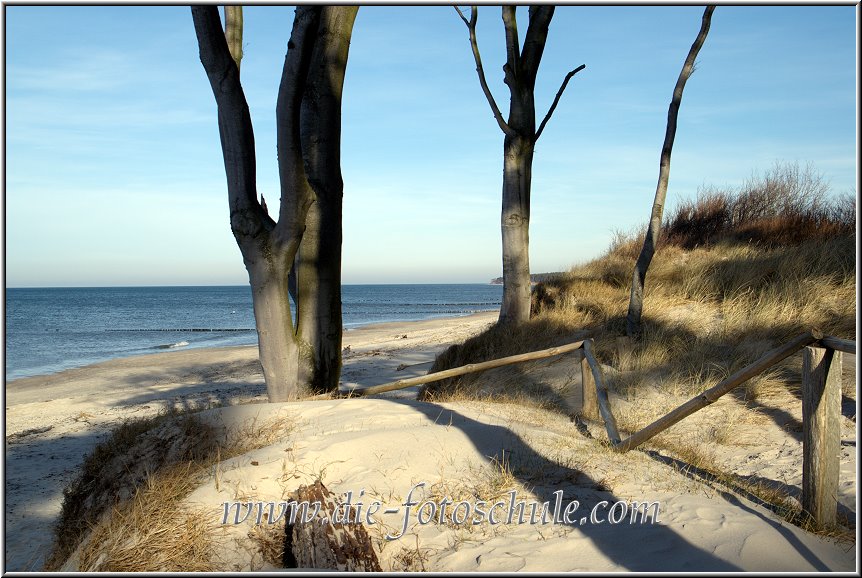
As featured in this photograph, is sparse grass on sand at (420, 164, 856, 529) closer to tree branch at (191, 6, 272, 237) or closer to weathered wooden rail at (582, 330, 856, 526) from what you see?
weathered wooden rail at (582, 330, 856, 526)

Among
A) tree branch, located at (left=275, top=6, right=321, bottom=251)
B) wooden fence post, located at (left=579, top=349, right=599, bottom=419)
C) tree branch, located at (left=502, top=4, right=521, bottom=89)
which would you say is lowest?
wooden fence post, located at (left=579, top=349, right=599, bottom=419)

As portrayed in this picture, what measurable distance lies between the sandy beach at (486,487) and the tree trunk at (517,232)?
306 cm

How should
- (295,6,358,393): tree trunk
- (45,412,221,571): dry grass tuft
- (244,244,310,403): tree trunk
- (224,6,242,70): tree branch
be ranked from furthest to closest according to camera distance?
(224,6,242,70): tree branch → (295,6,358,393): tree trunk → (244,244,310,403): tree trunk → (45,412,221,571): dry grass tuft

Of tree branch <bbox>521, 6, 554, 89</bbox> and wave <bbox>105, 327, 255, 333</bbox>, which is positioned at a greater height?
tree branch <bbox>521, 6, 554, 89</bbox>

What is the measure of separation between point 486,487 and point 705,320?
6.28 metres

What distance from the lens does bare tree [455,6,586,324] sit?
1082 centimetres

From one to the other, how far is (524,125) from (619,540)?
8120 mm

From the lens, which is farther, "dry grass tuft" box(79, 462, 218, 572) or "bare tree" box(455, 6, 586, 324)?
"bare tree" box(455, 6, 586, 324)

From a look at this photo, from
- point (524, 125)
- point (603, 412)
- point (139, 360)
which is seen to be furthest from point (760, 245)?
point (139, 360)

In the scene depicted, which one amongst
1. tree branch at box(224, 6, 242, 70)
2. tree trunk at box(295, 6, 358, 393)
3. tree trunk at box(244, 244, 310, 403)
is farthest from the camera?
tree branch at box(224, 6, 242, 70)

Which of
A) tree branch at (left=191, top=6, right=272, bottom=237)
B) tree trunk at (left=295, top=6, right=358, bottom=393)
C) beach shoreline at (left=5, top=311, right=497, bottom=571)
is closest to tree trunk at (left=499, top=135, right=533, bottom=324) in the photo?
beach shoreline at (left=5, top=311, right=497, bottom=571)

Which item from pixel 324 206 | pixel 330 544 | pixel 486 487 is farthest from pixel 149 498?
pixel 324 206

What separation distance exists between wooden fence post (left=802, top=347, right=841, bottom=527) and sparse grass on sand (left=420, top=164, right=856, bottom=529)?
0.20 m

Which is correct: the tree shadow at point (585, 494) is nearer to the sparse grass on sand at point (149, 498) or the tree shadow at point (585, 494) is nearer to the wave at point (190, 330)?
the sparse grass on sand at point (149, 498)
